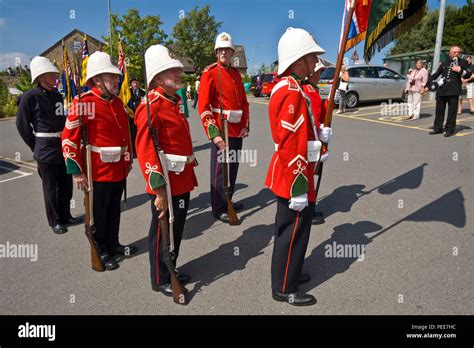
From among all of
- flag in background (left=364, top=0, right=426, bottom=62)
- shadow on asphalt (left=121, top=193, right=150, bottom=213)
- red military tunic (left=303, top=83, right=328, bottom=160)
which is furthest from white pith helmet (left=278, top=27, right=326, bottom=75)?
shadow on asphalt (left=121, top=193, right=150, bottom=213)

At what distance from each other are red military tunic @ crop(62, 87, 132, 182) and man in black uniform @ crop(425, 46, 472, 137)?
26.1 ft

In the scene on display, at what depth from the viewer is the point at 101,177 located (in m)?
3.41

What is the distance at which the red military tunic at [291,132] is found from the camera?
96.7 inches

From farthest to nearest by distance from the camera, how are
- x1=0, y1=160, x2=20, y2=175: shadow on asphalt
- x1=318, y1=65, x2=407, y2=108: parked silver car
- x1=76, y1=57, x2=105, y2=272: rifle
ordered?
x1=318, y1=65, x2=407, y2=108: parked silver car → x1=0, y1=160, x2=20, y2=175: shadow on asphalt → x1=76, y1=57, x2=105, y2=272: rifle

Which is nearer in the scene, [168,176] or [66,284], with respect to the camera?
[168,176]

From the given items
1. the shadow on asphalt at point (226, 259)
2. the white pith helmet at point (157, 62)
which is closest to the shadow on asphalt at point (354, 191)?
the shadow on asphalt at point (226, 259)

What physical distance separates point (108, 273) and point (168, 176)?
1.24 metres

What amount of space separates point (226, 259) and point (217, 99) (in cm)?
190

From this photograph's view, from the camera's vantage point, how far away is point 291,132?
2463mm

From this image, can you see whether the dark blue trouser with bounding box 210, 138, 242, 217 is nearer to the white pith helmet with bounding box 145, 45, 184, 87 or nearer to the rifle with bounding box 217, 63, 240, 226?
the rifle with bounding box 217, 63, 240, 226

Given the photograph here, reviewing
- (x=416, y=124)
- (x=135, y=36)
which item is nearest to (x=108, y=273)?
(x=416, y=124)

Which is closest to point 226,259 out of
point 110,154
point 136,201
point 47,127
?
point 110,154

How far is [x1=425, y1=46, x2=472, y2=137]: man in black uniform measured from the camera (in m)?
8.39
